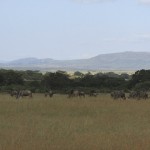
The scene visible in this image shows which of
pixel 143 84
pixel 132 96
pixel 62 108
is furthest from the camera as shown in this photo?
pixel 143 84

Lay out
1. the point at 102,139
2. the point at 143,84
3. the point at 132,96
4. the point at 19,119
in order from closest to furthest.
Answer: the point at 102,139 → the point at 19,119 → the point at 132,96 → the point at 143,84

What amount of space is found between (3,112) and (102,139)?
24.6 feet

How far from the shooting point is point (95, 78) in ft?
216

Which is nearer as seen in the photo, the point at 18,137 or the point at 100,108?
the point at 18,137

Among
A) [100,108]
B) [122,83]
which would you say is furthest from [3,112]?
[122,83]

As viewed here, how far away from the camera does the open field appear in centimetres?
1072

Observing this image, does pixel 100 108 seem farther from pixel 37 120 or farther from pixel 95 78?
pixel 95 78

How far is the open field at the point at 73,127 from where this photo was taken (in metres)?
10.7

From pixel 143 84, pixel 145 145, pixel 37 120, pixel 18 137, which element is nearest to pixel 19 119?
pixel 37 120

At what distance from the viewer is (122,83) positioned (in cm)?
6444

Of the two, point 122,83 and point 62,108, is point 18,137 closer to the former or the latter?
point 62,108

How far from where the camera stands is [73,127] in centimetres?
1437

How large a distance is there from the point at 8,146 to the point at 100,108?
1032 centimetres

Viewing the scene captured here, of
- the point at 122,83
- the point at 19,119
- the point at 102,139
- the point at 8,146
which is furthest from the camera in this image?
the point at 122,83
